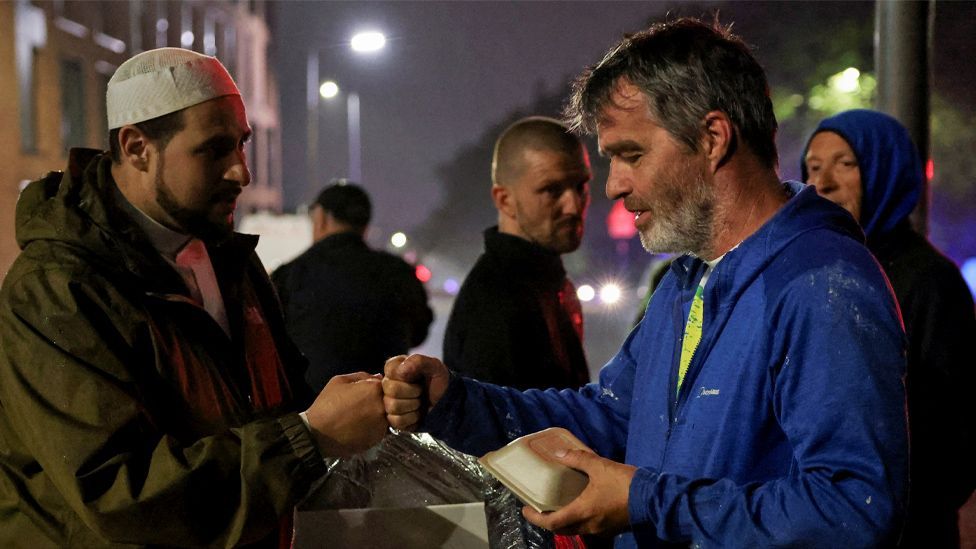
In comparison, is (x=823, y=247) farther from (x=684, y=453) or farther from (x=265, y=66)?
(x=265, y=66)

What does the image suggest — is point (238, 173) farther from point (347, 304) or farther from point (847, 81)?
point (847, 81)

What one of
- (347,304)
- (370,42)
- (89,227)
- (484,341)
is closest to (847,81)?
(370,42)

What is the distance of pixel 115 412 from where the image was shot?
2.20 m

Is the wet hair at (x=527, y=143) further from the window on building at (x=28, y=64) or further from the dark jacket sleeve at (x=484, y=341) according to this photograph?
the window on building at (x=28, y=64)

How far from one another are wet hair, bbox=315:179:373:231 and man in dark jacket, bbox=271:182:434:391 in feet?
0.50

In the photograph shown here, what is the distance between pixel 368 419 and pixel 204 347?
1.60 ft

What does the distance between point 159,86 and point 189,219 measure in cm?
39

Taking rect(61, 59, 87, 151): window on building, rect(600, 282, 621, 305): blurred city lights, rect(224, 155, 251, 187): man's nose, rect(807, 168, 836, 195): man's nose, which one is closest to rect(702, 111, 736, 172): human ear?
rect(224, 155, 251, 187): man's nose

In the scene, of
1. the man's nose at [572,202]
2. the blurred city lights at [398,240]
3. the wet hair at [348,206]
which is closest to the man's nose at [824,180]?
the man's nose at [572,202]

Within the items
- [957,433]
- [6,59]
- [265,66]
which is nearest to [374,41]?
[6,59]

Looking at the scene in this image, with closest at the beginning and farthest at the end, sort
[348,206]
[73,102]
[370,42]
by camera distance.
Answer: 1. [348,206]
2. [370,42]
3. [73,102]

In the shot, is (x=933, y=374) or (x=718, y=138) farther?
(x=933, y=374)

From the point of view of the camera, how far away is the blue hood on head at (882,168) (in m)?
3.96

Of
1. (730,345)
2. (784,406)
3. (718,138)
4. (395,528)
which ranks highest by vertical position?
(718,138)
